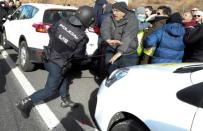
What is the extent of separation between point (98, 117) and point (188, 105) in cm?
156

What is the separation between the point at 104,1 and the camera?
10.8m

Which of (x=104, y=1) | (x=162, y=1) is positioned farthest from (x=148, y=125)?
Answer: (x=162, y=1)

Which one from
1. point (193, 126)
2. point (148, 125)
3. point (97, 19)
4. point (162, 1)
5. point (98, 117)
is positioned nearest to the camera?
point (193, 126)

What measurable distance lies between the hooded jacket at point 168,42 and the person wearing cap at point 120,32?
0.32 metres

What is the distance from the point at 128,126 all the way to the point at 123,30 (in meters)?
2.42

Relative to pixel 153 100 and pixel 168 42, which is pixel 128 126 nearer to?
pixel 153 100

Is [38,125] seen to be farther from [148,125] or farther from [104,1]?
[104,1]

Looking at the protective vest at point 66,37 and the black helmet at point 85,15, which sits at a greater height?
the black helmet at point 85,15

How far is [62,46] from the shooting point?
5621 millimetres

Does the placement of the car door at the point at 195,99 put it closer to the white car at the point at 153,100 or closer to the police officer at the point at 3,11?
the white car at the point at 153,100

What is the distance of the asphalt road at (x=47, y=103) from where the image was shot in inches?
216

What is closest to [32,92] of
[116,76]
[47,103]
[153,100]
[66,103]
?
[47,103]

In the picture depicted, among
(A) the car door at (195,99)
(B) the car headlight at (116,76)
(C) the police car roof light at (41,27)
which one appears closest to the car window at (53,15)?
(C) the police car roof light at (41,27)

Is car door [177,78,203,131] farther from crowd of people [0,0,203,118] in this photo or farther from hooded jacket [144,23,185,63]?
hooded jacket [144,23,185,63]
